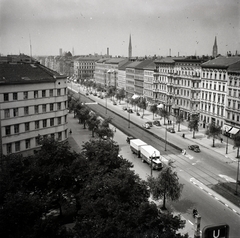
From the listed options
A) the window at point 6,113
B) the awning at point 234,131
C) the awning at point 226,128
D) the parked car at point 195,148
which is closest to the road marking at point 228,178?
the parked car at point 195,148

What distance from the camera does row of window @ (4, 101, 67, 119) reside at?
150 feet

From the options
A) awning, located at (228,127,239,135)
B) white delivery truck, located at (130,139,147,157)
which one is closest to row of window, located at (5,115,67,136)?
white delivery truck, located at (130,139,147,157)

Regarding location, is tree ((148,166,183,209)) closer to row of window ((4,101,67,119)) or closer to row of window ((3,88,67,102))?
row of window ((4,101,67,119))

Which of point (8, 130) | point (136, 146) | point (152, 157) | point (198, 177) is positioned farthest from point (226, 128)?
point (8, 130)

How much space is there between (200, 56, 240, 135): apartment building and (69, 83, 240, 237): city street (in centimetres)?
1067

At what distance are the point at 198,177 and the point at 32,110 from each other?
86.3 feet

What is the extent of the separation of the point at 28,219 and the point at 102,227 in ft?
18.7

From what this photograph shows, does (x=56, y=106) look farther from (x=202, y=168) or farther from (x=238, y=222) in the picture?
(x=238, y=222)

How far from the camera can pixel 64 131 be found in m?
54.3

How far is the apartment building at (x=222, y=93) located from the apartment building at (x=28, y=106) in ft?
112

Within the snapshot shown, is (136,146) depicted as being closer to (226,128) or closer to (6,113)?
(6,113)

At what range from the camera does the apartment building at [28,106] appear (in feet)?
149

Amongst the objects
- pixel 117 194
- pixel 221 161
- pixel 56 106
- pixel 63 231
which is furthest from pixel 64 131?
pixel 63 231

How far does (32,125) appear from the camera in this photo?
1913 inches
